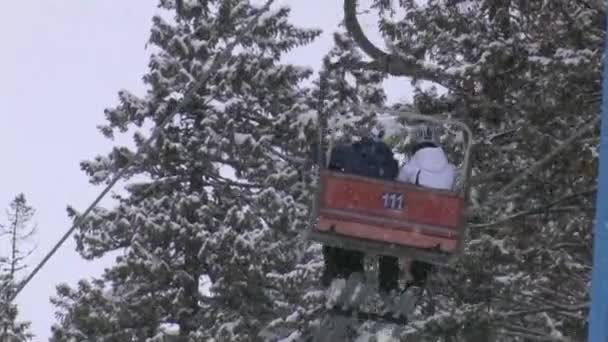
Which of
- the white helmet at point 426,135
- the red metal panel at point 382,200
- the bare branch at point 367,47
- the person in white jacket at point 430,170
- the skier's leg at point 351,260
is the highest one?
the bare branch at point 367,47

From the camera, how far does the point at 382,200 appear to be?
984 cm

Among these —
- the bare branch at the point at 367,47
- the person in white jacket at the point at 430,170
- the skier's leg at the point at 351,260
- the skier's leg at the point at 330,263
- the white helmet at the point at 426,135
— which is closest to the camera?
the person in white jacket at the point at 430,170

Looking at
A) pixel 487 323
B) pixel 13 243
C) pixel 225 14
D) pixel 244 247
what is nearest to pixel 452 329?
pixel 487 323

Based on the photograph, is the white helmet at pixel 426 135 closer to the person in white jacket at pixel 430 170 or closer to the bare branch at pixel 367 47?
the person in white jacket at pixel 430 170

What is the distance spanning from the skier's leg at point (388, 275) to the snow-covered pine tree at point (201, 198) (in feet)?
37.7

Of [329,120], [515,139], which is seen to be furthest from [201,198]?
[515,139]

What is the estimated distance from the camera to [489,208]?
13.9 m

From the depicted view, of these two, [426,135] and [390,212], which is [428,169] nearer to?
[426,135]

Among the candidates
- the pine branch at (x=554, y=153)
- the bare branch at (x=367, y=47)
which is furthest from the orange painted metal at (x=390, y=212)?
the bare branch at (x=367, y=47)

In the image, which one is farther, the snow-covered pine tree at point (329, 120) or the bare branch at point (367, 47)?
the snow-covered pine tree at point (329, 120)

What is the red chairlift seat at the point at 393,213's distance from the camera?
32.2 feet

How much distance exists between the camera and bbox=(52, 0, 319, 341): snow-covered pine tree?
23.8 metres

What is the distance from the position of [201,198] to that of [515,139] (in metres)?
12.1

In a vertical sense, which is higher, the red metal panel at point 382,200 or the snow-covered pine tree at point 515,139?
the snow-covered pine tree at point 515,139
